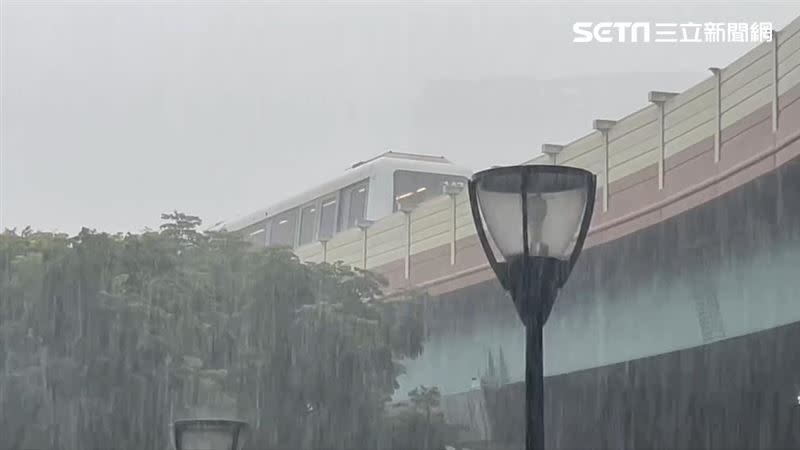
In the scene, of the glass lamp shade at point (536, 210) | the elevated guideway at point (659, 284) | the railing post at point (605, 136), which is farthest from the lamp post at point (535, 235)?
the railing post at point (605, 136)

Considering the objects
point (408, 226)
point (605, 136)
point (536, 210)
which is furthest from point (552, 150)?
point (536, 210)

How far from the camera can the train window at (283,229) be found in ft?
10.5

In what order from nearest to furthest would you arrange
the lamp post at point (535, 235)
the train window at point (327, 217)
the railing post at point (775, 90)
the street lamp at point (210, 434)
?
1. the lamp post at point (535, 235)
2. the street lamp at point (210, 434)
3. the railing post at point (775, 90)
4. the train window at point (327, 217)

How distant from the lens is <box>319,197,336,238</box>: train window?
317 centimetres

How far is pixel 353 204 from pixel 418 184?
0.64 feet

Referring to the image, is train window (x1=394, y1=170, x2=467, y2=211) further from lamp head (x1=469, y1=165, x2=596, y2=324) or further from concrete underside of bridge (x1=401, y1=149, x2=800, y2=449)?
lamp head (x1=469, y1=165, x2=596, y2=324)

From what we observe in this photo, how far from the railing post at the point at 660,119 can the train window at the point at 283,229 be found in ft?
3.59

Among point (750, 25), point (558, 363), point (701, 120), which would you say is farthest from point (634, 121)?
point (558, 363)

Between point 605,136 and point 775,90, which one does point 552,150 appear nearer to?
point 605,136

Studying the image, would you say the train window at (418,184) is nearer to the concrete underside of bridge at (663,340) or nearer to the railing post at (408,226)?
the railing post at (408,226)

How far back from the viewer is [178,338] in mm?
3082

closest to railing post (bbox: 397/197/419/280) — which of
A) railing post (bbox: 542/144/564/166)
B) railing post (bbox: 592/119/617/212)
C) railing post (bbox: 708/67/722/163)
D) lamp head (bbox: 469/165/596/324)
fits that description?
railing post (bbox: 542/144/564/166)

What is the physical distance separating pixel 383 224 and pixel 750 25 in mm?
1148

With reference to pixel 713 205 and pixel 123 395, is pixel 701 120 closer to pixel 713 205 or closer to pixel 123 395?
pixel 713 205
